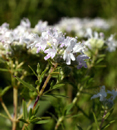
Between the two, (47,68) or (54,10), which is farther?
(54,10)

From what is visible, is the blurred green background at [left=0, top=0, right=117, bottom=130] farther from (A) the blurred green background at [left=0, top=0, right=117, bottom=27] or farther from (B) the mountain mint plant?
(B) the mountain mint plant

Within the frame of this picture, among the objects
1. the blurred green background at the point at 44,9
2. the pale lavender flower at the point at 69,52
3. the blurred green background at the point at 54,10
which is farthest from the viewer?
the blurred green background at the point at 44,9

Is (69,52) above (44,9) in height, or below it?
below

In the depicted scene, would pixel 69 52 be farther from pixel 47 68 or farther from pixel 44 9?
pixel 44 9

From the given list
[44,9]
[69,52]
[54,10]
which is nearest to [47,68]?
[69,52]

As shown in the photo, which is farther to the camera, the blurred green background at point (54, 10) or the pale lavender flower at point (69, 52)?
the blurred green background at point (54, 10)

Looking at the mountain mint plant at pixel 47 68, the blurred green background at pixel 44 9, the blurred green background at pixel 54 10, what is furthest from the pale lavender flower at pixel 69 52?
the blurred green background at pixel 44 9

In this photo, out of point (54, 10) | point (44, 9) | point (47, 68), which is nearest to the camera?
point (47, 68)

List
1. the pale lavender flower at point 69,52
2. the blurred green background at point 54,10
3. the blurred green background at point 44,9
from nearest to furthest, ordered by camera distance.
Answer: the pale lavender flower at point 69,52, the blurred green background at point 54,10, the blurred green background at point 44,9

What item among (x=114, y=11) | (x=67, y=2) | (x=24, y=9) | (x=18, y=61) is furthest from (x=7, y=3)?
(x=18, y=61)

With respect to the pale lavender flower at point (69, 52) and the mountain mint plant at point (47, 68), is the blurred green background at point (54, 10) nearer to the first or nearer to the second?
the mountain mint plant at point (47, 68)
